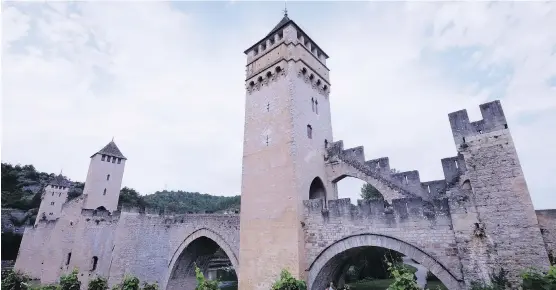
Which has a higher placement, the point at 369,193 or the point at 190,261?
the point at 369,193

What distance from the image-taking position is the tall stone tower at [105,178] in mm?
24344

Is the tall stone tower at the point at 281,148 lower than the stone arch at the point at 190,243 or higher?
higher

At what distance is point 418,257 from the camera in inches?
409

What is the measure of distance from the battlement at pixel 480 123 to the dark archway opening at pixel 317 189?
6.71 metres

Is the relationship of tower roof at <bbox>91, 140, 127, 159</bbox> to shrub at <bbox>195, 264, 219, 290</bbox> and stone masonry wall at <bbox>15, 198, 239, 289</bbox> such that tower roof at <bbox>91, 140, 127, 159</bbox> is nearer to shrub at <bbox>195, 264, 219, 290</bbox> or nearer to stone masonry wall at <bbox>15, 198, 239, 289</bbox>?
stone masonry wall at <bbox>15, 198, 239, 289</bbox>

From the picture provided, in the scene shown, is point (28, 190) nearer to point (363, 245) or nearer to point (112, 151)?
point (112, 151)

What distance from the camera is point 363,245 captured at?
37.7ft

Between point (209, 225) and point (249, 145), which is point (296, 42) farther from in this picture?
point (209, 225)

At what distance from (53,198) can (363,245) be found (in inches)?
1379

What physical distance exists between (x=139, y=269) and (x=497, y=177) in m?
21.3

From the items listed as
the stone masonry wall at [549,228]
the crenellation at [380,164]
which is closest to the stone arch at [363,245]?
the stone masonry wall at [549,228]

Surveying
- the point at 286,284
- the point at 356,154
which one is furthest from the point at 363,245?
the point at 356,154

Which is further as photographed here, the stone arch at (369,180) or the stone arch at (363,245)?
the stone arch at (369,180)

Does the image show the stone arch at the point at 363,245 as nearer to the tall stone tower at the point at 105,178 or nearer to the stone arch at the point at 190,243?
the stone arch at the point at 190,243
